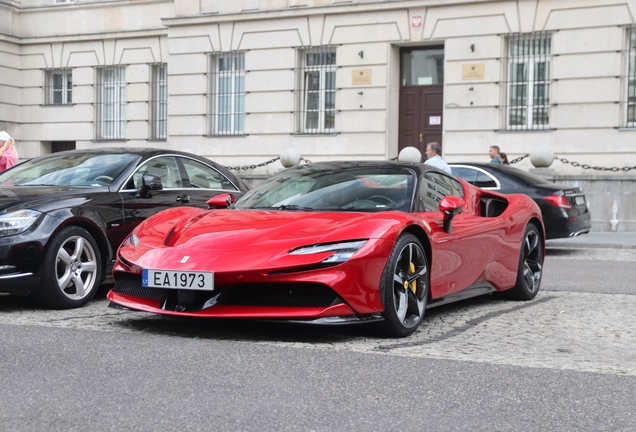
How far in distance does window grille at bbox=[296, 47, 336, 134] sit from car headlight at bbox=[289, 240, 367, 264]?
18125mm

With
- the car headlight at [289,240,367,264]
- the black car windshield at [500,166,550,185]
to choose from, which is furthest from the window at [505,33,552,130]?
the car headlight at [289,240,367,264]

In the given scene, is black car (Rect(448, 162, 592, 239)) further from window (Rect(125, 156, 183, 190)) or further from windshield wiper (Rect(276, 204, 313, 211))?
windshield wiper (Rect(276, 204, 313, 211))

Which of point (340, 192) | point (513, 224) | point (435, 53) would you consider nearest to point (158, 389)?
point (340, 192)

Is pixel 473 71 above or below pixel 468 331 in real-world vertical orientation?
above

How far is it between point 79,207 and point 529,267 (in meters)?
3.94

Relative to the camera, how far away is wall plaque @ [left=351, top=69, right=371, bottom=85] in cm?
2311

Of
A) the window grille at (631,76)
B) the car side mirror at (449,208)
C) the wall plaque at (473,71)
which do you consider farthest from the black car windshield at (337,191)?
the wall plaque at (473,71)

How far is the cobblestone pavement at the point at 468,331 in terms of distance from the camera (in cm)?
553

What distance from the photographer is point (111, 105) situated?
27.9 m

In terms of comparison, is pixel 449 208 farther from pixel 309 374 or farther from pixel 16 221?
pixel 16 221

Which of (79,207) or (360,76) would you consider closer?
(79,207)

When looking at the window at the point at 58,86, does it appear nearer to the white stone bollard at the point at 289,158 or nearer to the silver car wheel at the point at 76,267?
the white stone bollard at the point at 289,158

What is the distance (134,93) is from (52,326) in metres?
21.9

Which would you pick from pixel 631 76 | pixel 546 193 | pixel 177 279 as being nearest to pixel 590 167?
pixel 631 76
